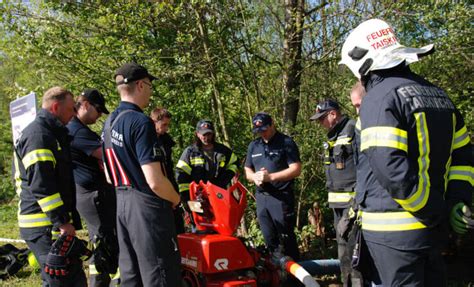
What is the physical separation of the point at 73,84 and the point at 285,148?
4.37 metres

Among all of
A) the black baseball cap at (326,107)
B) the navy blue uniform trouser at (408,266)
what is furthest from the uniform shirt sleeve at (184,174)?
the navy blue uniform trouser at (408,266)

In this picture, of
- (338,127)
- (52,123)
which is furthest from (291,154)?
(52,123)

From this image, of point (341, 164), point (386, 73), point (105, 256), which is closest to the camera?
point (386, 73)

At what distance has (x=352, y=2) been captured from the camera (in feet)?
20.2

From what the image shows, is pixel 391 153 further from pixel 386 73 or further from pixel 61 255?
pixel 61 255

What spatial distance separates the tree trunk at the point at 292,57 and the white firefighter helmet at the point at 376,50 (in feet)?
12.3

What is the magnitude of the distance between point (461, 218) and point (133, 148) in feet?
7.35

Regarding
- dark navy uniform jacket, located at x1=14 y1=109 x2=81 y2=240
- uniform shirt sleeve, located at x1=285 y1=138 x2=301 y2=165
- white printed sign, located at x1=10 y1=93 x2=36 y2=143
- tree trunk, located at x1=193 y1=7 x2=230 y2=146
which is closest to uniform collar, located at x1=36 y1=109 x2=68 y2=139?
dark navy uniform jacket, located at x1=14 y1=109 x2=81 y2=240

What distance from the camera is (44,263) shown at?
347 cm

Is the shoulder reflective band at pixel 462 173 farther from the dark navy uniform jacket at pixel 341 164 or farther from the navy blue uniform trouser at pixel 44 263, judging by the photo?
the navy blue uniform trouser at pixel 44 263

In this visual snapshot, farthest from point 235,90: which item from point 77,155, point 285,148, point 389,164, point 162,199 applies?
point 389,164

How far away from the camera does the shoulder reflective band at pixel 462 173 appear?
2461 millimetres

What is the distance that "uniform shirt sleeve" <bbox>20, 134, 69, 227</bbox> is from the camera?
11.1ft

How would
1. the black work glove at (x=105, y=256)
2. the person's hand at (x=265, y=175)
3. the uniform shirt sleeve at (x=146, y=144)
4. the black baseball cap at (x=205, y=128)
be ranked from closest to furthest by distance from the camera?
the uniform shirt sleeve at (x=146, y=144)
the black work glove at (x=105, y=256)
the person's hand at (x=265, y=175)
the black baseball cap at (x=205, y=128)
